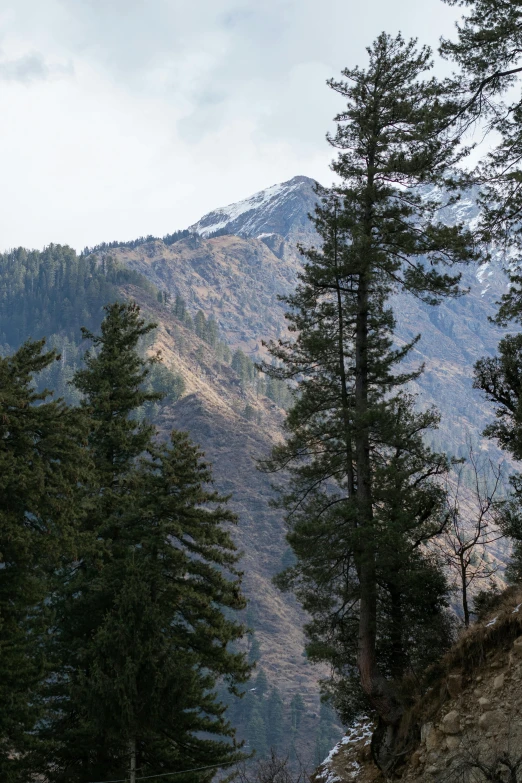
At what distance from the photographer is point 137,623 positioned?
14.7 metres

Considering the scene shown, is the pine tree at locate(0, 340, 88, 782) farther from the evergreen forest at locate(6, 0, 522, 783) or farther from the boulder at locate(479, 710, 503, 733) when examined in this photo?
the boulder at locate(479, 710, 503, 733)

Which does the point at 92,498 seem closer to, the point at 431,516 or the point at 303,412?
the point at 303,412

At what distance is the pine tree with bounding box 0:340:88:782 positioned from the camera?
45.0 feet

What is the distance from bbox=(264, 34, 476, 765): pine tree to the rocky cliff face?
283cm

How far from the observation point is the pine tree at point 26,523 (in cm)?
1372

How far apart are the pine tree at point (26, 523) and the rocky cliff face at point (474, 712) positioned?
7054 mm

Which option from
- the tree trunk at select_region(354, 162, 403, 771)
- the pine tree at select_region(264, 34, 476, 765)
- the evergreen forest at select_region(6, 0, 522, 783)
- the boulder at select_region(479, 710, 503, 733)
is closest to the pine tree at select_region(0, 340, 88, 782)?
the evergreen forest at select_region(6, 0, 522, 783)

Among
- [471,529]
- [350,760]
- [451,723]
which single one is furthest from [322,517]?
[451,723]

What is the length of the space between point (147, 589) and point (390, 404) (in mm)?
6591

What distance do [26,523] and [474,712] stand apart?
33.3 ft

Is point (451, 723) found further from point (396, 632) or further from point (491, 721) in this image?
point (396, 632)

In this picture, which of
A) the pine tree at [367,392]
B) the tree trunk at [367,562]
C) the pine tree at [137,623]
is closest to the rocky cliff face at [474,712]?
the tree trunk at [367,562]

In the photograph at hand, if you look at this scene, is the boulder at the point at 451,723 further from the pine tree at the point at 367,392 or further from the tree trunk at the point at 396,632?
the tree trunk at the point at 396,632

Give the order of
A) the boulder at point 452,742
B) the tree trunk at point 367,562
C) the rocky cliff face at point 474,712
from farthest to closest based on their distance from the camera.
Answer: the tree trunk at point 367,562
the boulder at point 452,742
the rocky cliff face at point 474,712
